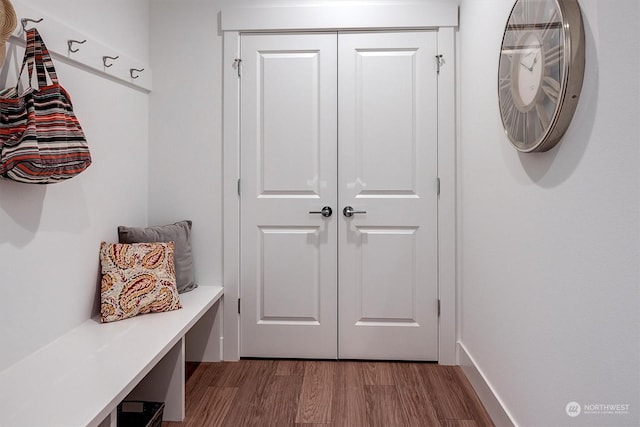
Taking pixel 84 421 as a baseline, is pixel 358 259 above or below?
above

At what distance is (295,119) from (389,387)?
5.42 feet

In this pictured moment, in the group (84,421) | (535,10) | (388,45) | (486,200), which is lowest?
(84,421)

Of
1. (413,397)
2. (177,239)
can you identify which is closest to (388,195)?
(413,397)

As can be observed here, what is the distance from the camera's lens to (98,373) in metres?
1.60

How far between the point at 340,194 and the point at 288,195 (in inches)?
12.8

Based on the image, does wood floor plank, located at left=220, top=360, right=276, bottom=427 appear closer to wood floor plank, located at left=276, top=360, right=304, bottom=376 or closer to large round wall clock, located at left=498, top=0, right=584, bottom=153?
wood floor plank, located at left=276, top=360, right=304, bottom=376

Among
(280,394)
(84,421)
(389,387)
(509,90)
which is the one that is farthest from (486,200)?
(84,421)

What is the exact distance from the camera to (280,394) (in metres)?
2.33

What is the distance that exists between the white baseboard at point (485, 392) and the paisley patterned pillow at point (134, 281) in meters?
1.61

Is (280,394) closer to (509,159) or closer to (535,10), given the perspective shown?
(509,159)

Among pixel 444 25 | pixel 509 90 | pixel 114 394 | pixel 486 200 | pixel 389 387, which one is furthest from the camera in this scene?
pixel 444 25

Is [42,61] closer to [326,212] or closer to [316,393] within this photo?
[326,212]

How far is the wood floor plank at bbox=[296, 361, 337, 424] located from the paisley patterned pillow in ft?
2.70

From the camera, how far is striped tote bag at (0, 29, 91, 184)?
1540 millimetres
